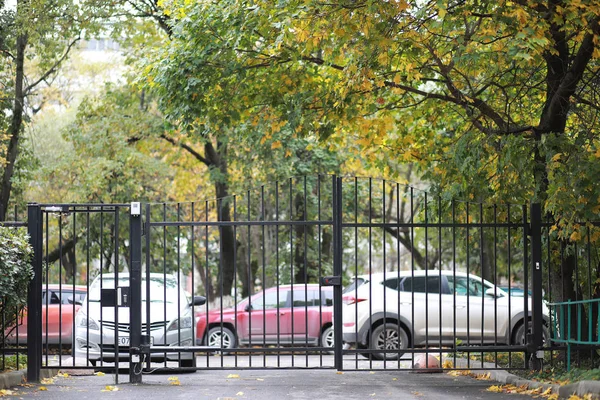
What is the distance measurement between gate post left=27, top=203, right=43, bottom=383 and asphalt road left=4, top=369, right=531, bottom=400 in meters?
0.28

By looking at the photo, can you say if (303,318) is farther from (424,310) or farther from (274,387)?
(274,387)

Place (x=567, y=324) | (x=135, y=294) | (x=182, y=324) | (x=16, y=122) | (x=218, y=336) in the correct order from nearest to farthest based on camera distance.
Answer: (x=135, y=294)
(x=567, y=324)
(x=182, y=324)
(x=218, y=336)
(x=16, y=122)

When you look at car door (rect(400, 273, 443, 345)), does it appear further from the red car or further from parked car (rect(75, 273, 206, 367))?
parked car (rect(75, 273, 206, 367))

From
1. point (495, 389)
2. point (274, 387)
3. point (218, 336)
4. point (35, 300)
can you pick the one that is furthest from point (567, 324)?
point (218, 336)

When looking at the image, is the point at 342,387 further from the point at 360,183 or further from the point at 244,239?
the point at 244,239

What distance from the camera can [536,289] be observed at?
486 inches

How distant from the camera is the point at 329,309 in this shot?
1897 centimetres

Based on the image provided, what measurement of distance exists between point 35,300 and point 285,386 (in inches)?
139

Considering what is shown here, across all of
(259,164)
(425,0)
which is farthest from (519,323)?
(259,164)

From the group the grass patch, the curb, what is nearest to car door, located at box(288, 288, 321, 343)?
the grass patch

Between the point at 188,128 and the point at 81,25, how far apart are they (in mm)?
7294

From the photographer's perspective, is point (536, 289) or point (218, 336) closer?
point (536, 289)

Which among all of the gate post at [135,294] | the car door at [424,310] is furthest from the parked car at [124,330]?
the car door at [424,310]

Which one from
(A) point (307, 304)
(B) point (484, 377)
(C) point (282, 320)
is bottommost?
(B) point (484, 377)
